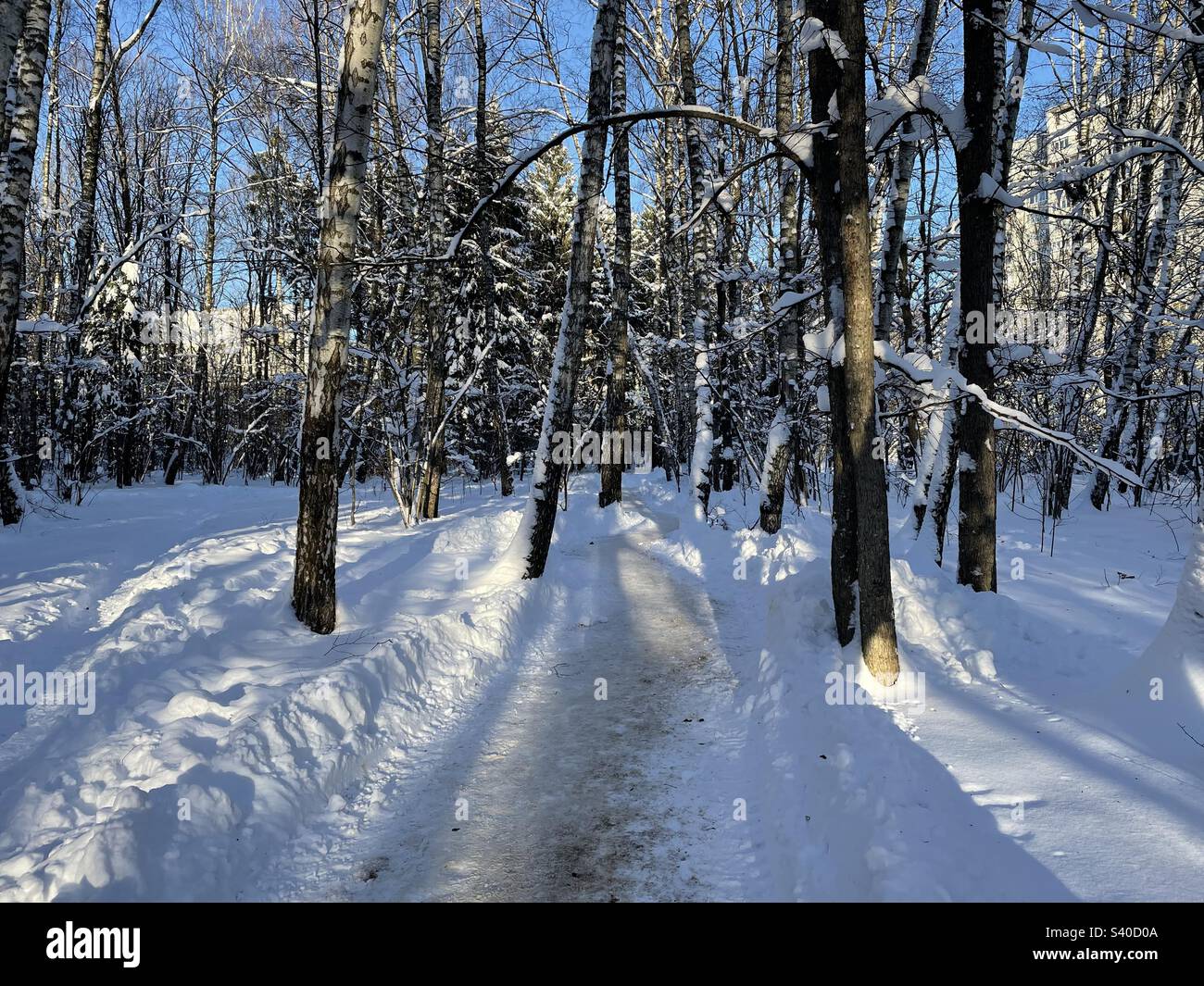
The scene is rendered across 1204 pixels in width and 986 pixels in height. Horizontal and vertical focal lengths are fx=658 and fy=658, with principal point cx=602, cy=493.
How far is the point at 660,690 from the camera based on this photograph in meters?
6.25

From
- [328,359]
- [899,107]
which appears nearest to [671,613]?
[328,359]

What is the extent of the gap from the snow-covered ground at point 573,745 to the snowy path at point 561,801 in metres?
0.02

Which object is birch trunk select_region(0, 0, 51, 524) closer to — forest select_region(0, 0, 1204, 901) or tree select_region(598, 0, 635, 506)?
forest select_region(0, 0, 1204, 901)

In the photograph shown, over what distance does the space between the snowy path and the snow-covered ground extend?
22mm

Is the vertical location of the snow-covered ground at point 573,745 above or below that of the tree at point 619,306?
below

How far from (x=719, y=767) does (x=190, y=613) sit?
17.4ft

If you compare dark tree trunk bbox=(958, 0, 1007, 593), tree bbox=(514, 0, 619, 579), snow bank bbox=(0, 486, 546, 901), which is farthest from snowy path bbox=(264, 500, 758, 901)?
dark tree trunk bbox=(958, 0, 1007, 593)

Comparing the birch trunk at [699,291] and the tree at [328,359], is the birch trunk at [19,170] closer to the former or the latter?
the tree at [328,359]

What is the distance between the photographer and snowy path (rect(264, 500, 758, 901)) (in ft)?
11.5

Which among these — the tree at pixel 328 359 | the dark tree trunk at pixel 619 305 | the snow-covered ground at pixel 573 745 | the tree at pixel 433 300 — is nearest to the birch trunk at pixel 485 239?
the tree at pixel 433 300

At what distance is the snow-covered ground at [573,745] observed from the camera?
322cm

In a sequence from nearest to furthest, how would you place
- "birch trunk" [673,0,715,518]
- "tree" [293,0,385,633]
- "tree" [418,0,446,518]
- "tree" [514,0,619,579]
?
"tree" [293,0,385,633], "tree" [514,0,619,579], "tree" [418,0,446,518], "birch trunk" [673,0,715,518]

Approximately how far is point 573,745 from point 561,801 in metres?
0.83

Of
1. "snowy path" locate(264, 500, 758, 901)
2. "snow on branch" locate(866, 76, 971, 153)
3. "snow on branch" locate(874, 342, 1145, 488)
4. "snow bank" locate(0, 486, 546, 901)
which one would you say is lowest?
"snowy path" locate(264, 500, 758, 901)
